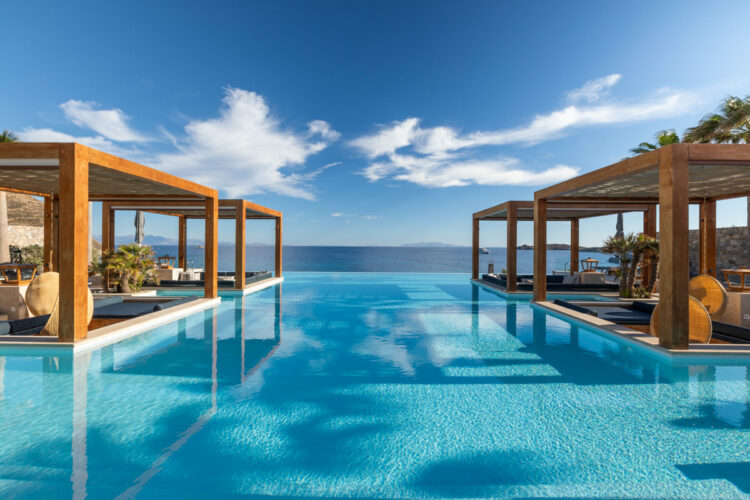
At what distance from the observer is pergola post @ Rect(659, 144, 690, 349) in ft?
19.1

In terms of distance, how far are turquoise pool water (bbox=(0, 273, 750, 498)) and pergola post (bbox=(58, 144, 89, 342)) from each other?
25.8 inches

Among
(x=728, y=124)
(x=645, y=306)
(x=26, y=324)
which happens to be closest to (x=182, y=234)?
(x=26, y=324)

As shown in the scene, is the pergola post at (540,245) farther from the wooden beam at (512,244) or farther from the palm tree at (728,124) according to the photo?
the palm tree at (728,124)

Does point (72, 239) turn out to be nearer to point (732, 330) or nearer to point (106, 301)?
point (106, 301)

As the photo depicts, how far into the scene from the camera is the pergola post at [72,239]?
231 inches

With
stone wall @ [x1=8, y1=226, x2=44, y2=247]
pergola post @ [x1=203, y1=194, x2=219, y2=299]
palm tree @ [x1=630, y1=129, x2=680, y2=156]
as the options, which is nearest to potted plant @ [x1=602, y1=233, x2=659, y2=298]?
palm tree @ [x1=630, y1=129, x2=680, y2=156]

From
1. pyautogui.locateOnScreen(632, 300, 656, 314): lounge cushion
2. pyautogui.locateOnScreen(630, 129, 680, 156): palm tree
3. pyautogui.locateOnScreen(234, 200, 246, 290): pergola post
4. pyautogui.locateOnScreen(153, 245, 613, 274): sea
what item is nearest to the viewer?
pyautogui.locateOnScreen(632, 300, 656, 314): lounge cushion

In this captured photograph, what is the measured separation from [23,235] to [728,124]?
43363 millimetres

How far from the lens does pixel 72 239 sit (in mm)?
5910

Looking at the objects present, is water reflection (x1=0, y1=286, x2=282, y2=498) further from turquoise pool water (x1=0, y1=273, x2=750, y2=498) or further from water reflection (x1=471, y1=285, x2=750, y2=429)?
water reflection (x1=471, y1=285, x2=750, y2=429)

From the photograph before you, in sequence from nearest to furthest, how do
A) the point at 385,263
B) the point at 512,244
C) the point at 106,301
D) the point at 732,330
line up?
1. the point at 732,330
2. the point at 106,301
3. the point at 512,244
4. the point at 385,263

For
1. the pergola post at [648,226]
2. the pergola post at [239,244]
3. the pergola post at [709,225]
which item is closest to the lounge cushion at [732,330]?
the pergola post at [709,225]

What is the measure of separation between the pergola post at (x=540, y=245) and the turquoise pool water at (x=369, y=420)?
4.07 metres

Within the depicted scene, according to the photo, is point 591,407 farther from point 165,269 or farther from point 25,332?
point 165,269
